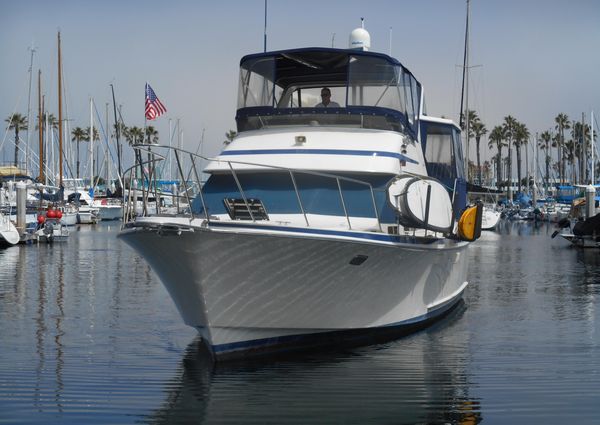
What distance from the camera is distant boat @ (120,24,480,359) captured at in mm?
10578

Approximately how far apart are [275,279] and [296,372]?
4.25 feet

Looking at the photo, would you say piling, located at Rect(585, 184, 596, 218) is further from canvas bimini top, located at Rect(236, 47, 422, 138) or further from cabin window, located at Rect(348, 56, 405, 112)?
cabin window, located at Rect(348, 56, 405, 112)

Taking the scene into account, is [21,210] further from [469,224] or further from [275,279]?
[275,279]

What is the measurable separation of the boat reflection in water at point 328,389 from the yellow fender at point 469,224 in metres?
1.91

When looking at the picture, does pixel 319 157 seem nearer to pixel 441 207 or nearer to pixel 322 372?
pixel 441 207

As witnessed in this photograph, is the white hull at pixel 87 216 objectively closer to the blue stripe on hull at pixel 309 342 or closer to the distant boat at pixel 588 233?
the distant boat at pixel 588 233

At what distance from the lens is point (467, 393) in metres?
10.1

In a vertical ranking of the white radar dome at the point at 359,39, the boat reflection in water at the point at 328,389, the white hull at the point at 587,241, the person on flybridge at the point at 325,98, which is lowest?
the boat reflection in water at the point at 328,389

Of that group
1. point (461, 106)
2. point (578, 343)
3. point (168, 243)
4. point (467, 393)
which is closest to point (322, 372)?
point (467, 393)

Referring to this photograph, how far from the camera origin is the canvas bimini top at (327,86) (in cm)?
1335

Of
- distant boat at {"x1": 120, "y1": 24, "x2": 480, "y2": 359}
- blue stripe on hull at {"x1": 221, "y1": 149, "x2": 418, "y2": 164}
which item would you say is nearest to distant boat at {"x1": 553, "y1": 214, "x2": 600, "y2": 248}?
distant boat at {"x1": 120, "y1": 24, "x2": 480, "y2": 359}

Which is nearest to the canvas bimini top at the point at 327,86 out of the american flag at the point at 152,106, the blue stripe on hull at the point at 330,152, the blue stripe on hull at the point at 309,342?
the blue stripe on hull at the point at 330,152

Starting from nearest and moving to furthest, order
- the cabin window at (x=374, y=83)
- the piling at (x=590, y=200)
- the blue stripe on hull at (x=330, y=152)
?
the blue stripe on hull at (x=330, y=152) < the cabin window at (x=374, y=83) < the piling at (x=590, y=200)

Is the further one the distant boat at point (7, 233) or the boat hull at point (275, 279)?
the distant boat at point (7, 233)
